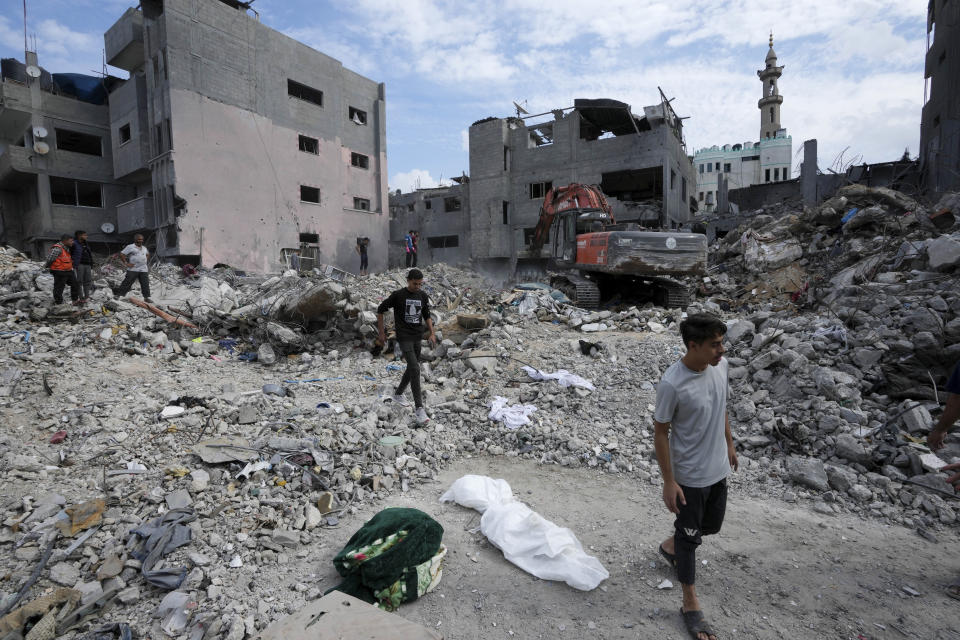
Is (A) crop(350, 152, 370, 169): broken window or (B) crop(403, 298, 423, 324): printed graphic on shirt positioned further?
(A) crop(350, 152, 370, 169): broken window

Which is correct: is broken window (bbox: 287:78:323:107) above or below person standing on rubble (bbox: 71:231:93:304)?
above

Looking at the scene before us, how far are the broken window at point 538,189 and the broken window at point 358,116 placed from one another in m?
8.64

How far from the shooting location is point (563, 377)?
6.21 metres

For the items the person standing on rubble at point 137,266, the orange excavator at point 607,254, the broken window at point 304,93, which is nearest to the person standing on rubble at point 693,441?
the orange excavator at point 607,254

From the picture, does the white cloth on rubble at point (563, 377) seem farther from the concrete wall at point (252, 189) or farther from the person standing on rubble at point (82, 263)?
the concrete wall at point (252, 189)

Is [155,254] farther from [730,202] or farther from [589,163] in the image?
[730,202]

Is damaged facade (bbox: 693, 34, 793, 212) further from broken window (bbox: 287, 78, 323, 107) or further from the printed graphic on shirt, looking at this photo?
the printed graphic on shirt

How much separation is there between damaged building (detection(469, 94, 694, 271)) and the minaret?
31926 millimetres

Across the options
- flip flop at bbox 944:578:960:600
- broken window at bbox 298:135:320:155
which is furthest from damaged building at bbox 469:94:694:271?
flip flop at bbox 944:578:960:600

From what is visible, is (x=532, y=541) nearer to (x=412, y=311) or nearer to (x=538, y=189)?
(x=412, y=311)

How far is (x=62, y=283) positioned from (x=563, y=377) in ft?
29.1

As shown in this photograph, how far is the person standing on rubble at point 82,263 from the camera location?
27.7 ft

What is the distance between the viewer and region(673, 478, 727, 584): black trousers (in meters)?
2.28

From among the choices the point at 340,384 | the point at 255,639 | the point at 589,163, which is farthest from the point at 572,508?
the point at 589,163
